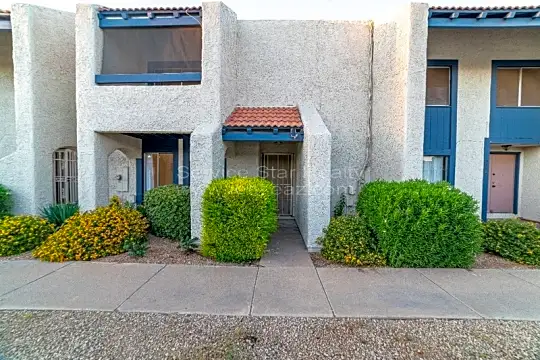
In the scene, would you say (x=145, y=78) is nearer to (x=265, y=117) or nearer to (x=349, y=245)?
(x=265, y=117)

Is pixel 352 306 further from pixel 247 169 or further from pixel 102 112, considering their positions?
pixel 102 112

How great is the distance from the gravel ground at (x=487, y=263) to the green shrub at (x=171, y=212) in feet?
→ 10.6

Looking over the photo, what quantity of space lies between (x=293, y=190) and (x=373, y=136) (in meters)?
3.47

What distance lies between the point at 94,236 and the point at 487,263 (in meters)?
8.57

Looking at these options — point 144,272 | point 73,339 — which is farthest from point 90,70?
point 73,339

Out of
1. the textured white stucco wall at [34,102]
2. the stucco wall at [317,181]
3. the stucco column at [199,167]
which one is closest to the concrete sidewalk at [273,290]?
the stucco wall at [317,181]

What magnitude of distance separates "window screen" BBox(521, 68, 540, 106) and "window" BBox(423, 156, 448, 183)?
10.6 feet

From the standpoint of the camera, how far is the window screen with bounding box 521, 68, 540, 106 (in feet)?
29.0

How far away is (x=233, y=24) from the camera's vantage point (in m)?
8.20

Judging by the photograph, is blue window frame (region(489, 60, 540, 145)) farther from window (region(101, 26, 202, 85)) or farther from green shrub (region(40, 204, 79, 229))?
green shrub (region(40, 204, 79, 229))

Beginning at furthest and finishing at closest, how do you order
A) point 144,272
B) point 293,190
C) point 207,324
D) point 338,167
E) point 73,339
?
point 293,190, point 338,167, point 144,272, point 207,324, point 73,339

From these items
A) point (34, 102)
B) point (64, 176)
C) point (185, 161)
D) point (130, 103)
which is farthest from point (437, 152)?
point (64, 176)

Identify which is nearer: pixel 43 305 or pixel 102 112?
pixel 43 305

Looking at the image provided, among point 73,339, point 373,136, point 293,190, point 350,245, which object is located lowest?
point 73,339
